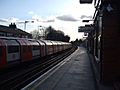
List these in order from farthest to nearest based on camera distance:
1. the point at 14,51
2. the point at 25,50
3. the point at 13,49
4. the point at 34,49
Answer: the point at 34,49 < the point at 25,50 < the point at 14,51 < the point at 13,49

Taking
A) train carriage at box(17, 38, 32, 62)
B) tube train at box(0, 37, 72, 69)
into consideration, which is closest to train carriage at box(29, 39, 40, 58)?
tube train at box(0, 37, 72, 69)

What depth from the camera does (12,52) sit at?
19656mm

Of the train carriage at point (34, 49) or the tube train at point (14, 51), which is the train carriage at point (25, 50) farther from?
the train carriage at point (34, 49)

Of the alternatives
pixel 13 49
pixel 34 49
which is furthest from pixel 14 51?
pixel 34 49

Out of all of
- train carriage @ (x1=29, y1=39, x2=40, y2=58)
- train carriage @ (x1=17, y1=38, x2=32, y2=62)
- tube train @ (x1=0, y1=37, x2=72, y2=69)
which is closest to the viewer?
tube train @ (x1=0, y1=37, x2=72, y2=69)

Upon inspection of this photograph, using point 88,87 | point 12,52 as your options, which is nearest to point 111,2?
point 88,87

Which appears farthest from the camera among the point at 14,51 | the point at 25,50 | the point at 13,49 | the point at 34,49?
the point at 34,49

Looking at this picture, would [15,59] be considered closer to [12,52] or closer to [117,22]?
[12,52]

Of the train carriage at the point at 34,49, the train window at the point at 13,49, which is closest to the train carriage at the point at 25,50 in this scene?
the train window at the point at 13,49

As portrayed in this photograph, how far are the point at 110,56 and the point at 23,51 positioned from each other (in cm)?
1275

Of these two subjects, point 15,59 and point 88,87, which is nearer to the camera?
point 88,87

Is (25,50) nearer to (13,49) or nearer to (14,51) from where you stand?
(14,51)

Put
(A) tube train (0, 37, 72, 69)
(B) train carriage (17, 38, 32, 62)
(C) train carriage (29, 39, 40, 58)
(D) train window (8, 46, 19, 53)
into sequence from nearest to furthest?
1. (A) tube train (0, 37, 72, 69)
2. (D) train window (8, 46, 19, 53)
3. (B) train carriage (17, 38, 32, 62)
4. (C) train carriage (29, 39, 40, 58)

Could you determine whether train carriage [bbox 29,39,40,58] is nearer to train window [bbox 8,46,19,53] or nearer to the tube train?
the tube train
